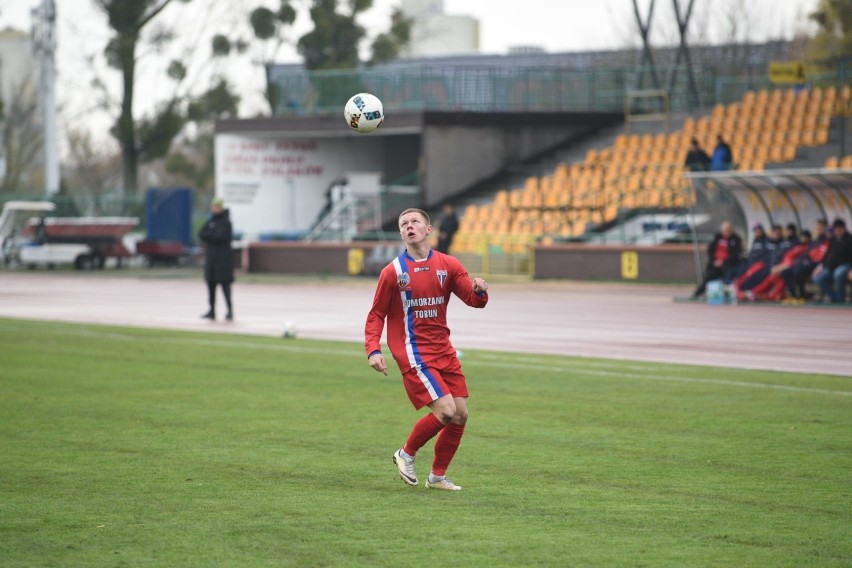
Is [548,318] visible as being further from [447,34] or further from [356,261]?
[447,34]

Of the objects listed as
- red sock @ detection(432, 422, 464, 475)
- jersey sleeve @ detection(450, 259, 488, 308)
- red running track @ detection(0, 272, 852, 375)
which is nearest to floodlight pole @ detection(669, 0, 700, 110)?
red running track @ detection(0, 272, 852, 375)

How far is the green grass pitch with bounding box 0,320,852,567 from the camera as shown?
7.17m

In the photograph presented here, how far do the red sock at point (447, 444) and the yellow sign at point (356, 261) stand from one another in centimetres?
3043

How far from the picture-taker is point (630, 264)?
33969 mm

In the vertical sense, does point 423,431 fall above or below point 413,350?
below

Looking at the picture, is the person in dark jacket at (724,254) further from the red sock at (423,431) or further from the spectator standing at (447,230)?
the red sock at (423,431)

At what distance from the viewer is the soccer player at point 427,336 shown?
343 inches

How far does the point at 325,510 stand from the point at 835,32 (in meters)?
47.0

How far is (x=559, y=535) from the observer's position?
292 inches

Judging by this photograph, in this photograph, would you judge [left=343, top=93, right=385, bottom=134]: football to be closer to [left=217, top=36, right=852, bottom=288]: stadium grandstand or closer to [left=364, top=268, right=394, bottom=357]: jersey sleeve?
[left=364, top=268, right=394, bottom=357]: jersey sleeve

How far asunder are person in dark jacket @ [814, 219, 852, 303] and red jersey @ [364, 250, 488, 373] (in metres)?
17.0

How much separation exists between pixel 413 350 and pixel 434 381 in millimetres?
249

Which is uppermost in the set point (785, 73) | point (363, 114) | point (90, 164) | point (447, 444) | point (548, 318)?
point (785, 73)

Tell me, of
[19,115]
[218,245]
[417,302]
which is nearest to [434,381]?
[417,302]
